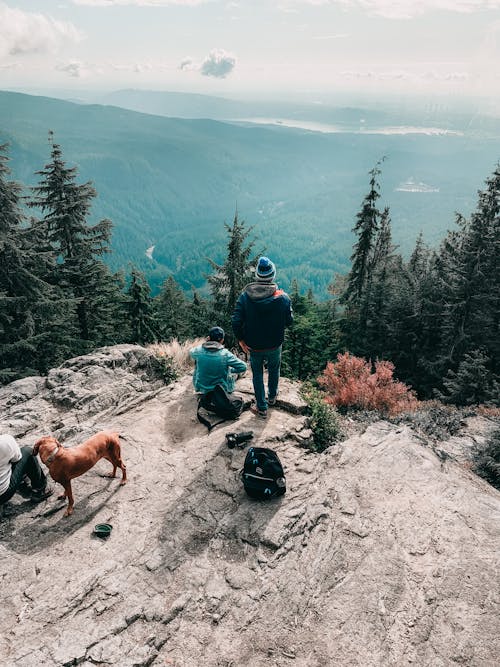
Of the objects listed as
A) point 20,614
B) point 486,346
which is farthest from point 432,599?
point 486,346

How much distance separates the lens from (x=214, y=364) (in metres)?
8.43

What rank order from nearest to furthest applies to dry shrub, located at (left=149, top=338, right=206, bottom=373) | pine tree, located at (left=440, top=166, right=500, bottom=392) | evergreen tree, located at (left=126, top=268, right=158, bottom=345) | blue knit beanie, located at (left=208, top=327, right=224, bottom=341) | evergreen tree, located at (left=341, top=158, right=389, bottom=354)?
blue knit beanie, located at (left=208, top=327, right=224, bottom=341)
dry shrub, located at (left=149, top=338, right=206, bottom=373)
pine tree, located at (left=440, top=166, right=500, bottom=392)
evergreen tree, located at (left=126, top=268, right=158, bottom=345)
evergreen tree, located at (left=341, top=158, right=389, bottom=354)

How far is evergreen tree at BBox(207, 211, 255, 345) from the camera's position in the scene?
23062 mm

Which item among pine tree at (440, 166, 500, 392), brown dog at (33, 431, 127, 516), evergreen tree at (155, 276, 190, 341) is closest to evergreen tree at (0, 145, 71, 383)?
brown dog at (33, 431, 127, 516)

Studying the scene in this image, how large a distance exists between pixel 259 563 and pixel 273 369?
3.99 meters

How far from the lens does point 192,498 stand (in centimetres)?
661

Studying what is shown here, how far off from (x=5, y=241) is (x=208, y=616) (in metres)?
16.4

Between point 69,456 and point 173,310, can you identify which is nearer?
point 69,456

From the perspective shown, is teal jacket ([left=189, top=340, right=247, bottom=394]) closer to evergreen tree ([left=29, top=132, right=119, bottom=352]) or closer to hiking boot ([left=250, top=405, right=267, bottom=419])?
hiking boot ([left=250, top=405, right=267, bottom=419])

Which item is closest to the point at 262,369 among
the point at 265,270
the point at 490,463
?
the point at 265,270

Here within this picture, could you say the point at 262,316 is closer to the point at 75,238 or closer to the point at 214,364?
the point at 214,364

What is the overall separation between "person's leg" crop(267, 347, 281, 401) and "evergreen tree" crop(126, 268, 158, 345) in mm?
22480

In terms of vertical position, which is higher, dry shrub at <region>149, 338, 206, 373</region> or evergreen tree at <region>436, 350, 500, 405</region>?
dry shrub at <region>149, 338, 206, 373</region>

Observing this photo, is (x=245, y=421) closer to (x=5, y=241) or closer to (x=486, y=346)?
(x=5, y=241)
